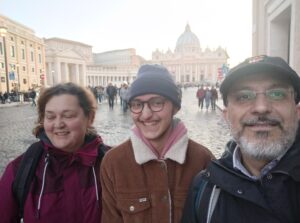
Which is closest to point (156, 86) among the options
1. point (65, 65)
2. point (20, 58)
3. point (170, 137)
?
point (170, 137)

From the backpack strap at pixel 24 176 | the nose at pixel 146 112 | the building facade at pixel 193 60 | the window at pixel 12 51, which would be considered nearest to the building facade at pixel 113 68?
the building facade at pixel 193 60

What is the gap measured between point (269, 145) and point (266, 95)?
24 centimetres

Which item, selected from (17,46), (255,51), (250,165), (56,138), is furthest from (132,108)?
(17,46)

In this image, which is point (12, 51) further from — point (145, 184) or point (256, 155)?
point (256, 155)

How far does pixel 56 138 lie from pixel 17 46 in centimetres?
4967

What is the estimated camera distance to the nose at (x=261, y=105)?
135cm

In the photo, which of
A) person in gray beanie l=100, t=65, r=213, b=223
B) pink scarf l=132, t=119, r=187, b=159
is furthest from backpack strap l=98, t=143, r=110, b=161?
pink scarf l=132, t=119, r=187, b=159

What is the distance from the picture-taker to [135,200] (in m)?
1.64

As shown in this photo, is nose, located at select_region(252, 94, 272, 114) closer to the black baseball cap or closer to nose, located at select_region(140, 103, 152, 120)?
the black baseball cap

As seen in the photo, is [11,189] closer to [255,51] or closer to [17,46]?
[255,51]

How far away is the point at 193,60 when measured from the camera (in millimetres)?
110750

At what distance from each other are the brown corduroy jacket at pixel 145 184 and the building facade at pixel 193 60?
107648mm

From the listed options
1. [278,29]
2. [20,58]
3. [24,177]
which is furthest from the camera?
[20,58]

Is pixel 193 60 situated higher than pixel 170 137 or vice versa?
pixel 193 60
